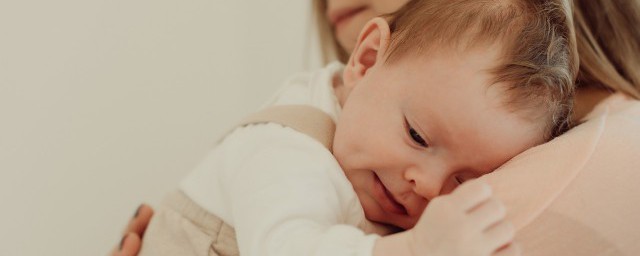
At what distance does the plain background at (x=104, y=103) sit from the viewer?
1477 mm

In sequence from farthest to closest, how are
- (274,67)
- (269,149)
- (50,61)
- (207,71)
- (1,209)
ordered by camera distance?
(274,67)
(207,71)
(50,61)
(1,209)
(269,149)

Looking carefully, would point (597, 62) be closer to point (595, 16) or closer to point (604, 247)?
point (595, 16)

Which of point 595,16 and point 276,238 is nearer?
point 276,238

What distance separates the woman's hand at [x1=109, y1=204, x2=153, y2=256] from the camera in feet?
3.23

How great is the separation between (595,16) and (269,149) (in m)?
0.67

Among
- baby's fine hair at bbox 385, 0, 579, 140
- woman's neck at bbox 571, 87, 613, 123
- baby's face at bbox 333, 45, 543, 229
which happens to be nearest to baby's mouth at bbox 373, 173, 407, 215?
baby's face at bbox 333, 45, 543, 229

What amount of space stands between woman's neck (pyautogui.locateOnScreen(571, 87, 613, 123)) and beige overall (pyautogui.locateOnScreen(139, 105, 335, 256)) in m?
0.36

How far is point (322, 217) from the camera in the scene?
690 millimetres

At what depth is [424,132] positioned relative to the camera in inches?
29.7

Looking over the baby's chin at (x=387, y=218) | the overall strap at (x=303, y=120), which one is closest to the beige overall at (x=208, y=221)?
the overall strap at (x=303, y=120)

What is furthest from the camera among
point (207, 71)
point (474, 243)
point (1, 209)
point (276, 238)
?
point (207, 71)

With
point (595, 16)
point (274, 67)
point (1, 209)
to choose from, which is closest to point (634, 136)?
point (595, 16)

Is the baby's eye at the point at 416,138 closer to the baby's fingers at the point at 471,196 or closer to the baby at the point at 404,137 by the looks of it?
the baby at the point at 404,137

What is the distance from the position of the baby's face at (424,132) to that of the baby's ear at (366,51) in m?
0.06
